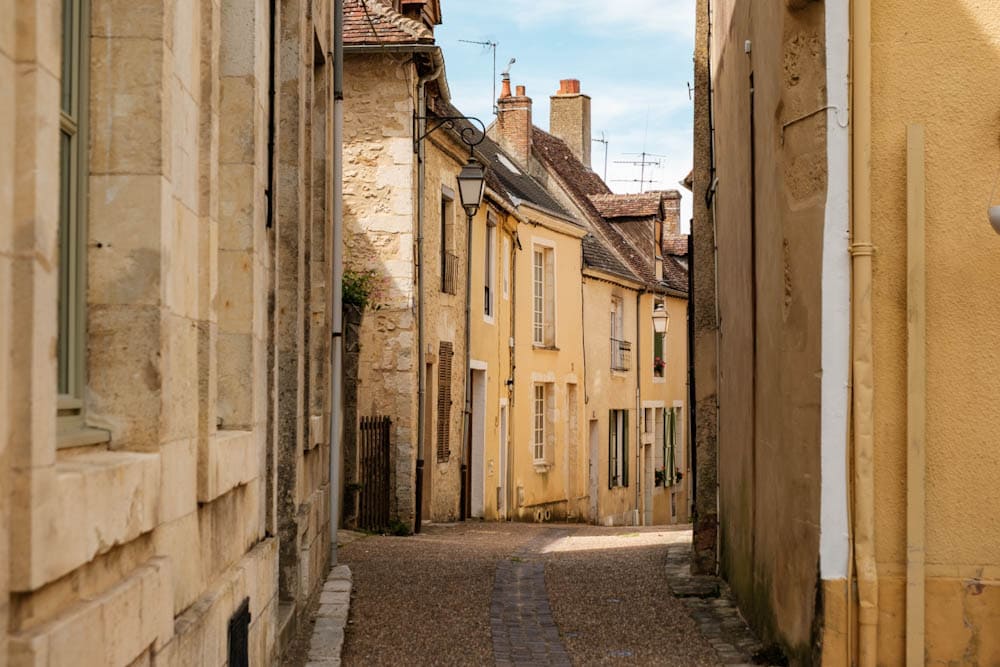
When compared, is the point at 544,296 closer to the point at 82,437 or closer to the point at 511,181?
the point at 511,181

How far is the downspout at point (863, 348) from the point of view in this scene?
6109mm

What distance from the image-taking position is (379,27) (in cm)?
1664

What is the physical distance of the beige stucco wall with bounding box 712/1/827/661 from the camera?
6.46 m

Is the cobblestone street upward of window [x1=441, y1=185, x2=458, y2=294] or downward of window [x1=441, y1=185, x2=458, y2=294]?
downward

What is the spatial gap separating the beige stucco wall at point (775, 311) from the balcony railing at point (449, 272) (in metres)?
8.67

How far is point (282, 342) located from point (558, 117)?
2763 cm

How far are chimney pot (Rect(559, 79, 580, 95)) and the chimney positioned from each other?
4.71m

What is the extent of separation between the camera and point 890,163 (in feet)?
20.7

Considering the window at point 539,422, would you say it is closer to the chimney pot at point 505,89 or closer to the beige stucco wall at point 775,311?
the chimney pot at point 505,89

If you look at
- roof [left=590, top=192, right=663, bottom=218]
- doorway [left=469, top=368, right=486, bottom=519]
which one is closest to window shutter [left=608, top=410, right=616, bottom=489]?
roof [left=590, top=192, right=663, bottom=218]

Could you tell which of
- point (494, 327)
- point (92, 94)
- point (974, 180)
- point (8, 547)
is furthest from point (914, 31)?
point (494, 327)

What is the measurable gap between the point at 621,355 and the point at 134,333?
2633cm

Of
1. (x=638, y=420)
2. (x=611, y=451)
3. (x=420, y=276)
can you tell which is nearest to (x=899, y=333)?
(x=420, y=276)

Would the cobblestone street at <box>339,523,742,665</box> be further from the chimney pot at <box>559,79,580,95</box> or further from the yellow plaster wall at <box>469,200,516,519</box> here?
the chimney pot at <box>559,79,580,95</box>
